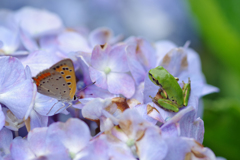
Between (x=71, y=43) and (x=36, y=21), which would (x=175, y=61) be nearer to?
(x=71, y=43)

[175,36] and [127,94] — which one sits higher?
[127,94]

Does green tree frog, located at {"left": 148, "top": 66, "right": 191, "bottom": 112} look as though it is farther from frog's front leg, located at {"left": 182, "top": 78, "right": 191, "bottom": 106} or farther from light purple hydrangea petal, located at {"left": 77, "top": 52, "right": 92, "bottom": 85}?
light purple hydrangea petal, located at {"left": 77, "top": 52, "right": 92, "bottom": 85}

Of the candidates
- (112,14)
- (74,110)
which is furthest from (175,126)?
(112,14)

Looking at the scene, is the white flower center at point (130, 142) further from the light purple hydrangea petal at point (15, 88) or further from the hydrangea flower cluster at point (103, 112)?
the light purple hydrangea petal at point (15, 88)

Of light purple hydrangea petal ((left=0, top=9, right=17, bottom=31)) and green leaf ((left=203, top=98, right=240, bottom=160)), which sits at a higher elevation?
light purple hydrangea petal ((left=0, top=9, right=17, bottom=31))

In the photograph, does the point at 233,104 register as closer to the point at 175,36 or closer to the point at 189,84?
the point at 189,84

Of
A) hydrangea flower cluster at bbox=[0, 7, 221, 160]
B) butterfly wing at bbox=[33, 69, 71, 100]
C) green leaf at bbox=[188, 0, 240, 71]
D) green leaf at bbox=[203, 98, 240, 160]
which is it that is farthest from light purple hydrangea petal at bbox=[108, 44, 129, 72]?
green leaf at bbox=[188, 0, 240, 71]
